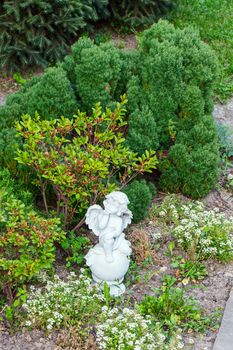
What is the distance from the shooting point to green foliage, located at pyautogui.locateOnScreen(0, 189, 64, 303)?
202 inches

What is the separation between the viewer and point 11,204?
5293 millimetres

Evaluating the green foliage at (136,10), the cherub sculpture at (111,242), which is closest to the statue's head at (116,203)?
the cherub sculpture at (111,242)

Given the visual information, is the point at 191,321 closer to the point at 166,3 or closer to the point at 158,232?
the point at 158,232

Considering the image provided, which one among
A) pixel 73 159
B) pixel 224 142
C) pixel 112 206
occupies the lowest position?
pixel 224 142

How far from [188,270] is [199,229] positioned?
0.42 metres

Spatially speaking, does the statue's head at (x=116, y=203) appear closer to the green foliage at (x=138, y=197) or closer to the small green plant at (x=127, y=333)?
the small green plant at (x=127, y=333)

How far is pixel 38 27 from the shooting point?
8539 millimetres

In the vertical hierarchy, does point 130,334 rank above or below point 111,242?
below

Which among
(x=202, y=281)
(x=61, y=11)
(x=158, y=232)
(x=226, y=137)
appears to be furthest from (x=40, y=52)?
(x=202, y=281)

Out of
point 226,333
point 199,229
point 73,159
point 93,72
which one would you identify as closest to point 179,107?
point 93,72

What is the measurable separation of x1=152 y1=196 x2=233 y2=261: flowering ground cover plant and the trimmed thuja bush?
34 centimetres

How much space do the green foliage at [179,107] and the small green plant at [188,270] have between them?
96 cm

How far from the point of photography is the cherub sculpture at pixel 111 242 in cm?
534

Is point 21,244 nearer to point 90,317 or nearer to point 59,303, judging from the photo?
point 59,303
